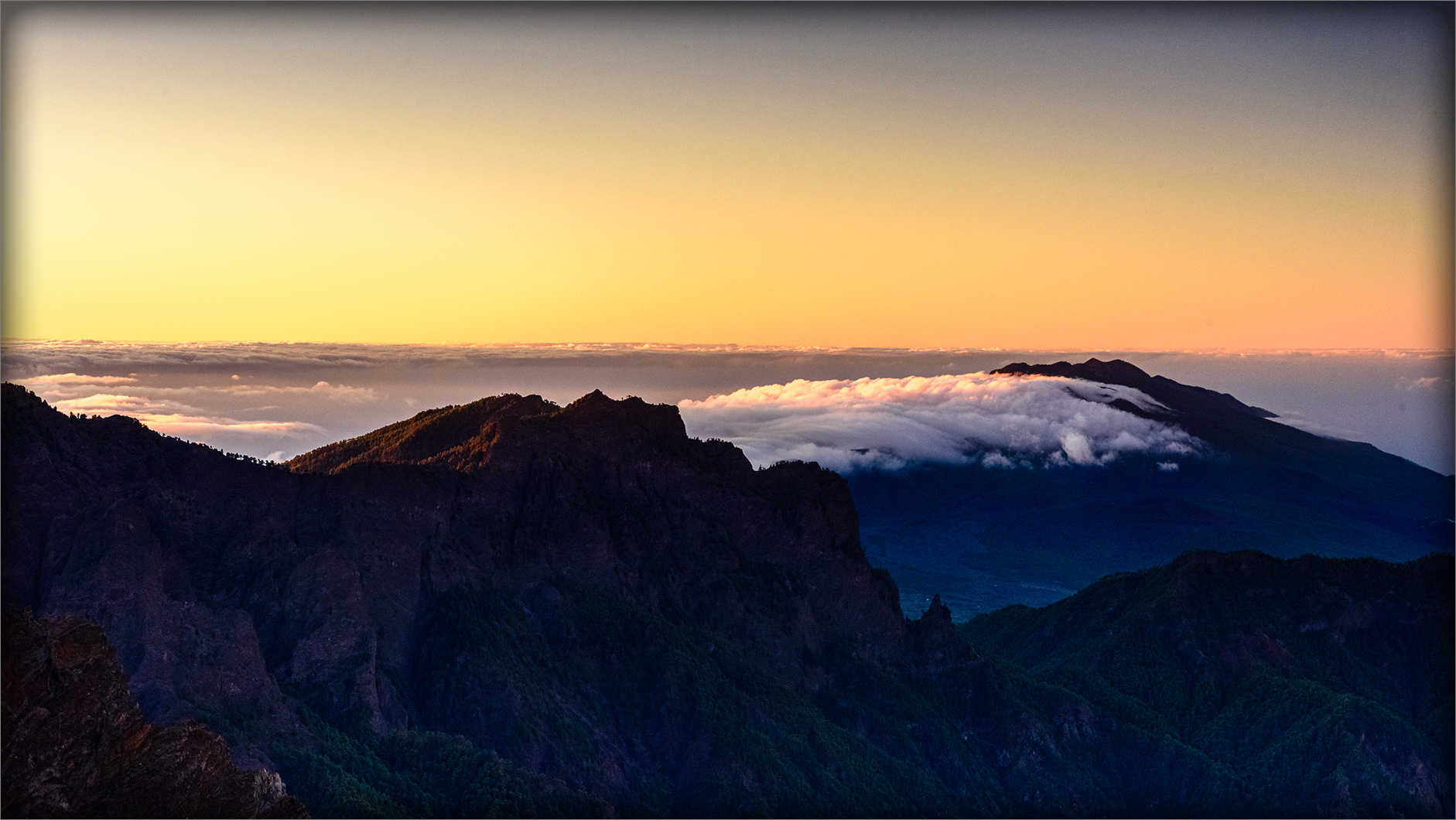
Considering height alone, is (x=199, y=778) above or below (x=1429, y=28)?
below

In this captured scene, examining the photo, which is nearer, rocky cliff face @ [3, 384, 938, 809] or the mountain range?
rocky cliff face @ [3, 384, 938, 809]

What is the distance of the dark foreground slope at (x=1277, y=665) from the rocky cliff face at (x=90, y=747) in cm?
4899

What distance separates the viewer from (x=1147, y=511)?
602 ft

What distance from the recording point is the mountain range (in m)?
51.2

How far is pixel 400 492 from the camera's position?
6147 cm

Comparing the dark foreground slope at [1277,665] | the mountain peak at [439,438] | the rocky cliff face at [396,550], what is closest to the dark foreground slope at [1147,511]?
the dark foreground slope at [1277,665]

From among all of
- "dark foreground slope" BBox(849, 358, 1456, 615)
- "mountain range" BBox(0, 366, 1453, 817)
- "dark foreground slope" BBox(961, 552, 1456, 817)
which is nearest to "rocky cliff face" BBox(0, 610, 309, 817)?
"mountain range" BBox(0, 366, 1453, 817)

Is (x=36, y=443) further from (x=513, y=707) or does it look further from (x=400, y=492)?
(x=513, y=707)

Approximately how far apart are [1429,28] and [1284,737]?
170 ft

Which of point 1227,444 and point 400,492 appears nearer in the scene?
point 400,492

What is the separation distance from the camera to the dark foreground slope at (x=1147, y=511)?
518 ft

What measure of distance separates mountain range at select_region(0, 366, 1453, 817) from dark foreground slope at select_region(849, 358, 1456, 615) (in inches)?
2284

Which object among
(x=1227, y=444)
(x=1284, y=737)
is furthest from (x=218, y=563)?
(x=1227, y=444)

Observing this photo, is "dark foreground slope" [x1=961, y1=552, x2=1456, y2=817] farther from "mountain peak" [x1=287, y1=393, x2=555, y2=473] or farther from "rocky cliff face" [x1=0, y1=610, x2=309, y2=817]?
"rocky cliff face" [x1=0, y1=610, x2=309, y2=817]
